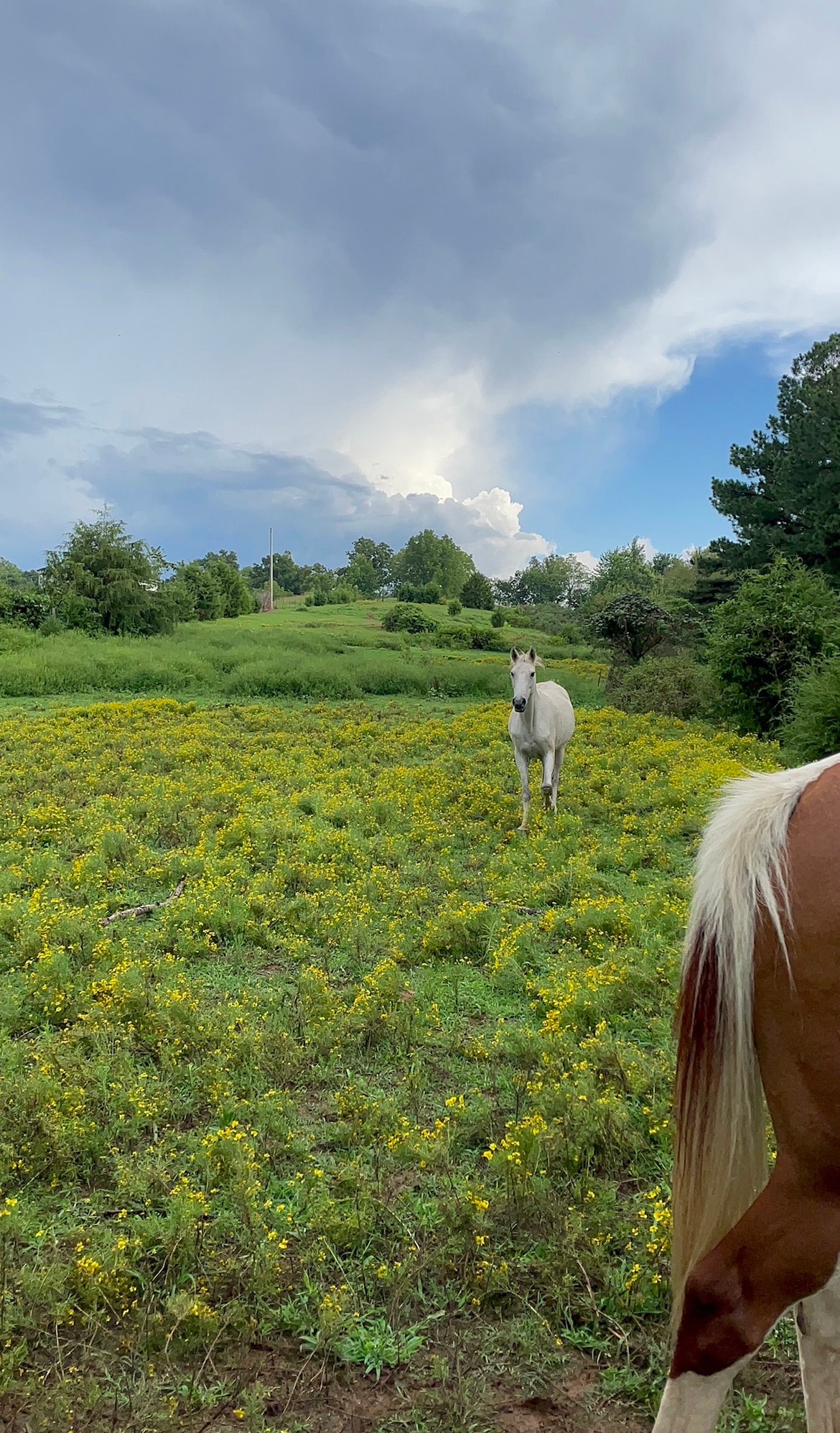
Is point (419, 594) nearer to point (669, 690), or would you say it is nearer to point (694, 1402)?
point (669, 690)

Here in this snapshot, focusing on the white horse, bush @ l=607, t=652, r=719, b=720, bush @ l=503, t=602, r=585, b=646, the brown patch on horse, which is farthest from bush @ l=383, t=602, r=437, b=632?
the brown patch on horse

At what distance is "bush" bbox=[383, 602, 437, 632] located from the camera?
4153 centimetres

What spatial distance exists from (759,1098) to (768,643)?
565 inches

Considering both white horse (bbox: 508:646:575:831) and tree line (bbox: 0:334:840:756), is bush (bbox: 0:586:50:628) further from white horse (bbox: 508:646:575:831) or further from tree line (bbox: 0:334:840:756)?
white horse (bbox: 508:646:575:831)

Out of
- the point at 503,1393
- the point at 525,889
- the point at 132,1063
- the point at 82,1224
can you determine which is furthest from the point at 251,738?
the point at 503,1393

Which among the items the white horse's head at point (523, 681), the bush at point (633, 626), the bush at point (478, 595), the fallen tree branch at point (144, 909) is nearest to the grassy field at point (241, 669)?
the bush at point (633, 626)

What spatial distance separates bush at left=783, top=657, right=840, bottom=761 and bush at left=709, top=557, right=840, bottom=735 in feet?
6.56

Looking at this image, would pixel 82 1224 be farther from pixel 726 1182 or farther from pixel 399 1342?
pixel 726 1182

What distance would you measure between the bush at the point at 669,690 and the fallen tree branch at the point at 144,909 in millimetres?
12627

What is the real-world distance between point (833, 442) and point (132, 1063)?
2120cm

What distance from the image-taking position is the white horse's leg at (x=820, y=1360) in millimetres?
1843

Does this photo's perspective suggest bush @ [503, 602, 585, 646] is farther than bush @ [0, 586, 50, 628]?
Yes

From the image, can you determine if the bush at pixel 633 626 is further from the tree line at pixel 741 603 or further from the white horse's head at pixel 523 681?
the white horse's head at pixel 523 681

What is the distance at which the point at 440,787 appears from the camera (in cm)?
997
